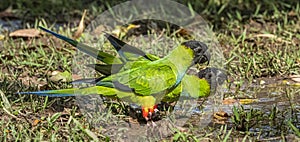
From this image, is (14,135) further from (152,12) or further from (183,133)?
(152,12)

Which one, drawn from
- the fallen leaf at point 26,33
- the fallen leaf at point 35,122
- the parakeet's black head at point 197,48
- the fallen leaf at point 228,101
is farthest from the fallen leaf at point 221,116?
the fallen leaf at point 26,33

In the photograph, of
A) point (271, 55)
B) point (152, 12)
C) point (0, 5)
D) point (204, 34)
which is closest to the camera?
point (271, 55)

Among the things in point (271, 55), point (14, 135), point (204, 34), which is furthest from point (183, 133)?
point (204, 34)

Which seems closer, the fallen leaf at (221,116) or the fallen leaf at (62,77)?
the fallen leaf at (221,116)

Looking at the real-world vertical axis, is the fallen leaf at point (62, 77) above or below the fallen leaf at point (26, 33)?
below

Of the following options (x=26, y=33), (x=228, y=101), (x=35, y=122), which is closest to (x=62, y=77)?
(x=35, y=122)

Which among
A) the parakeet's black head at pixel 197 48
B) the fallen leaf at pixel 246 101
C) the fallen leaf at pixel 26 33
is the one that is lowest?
the fallen leaf at pixel 246 101

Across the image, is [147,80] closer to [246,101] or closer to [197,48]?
[197,48]

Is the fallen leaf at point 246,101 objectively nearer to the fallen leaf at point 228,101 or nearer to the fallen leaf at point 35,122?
the fallen leaf at point 228,101

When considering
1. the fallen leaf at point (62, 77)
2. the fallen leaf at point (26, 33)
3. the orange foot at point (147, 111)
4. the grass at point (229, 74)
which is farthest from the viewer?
the fallen leaf at point (26, 33)
